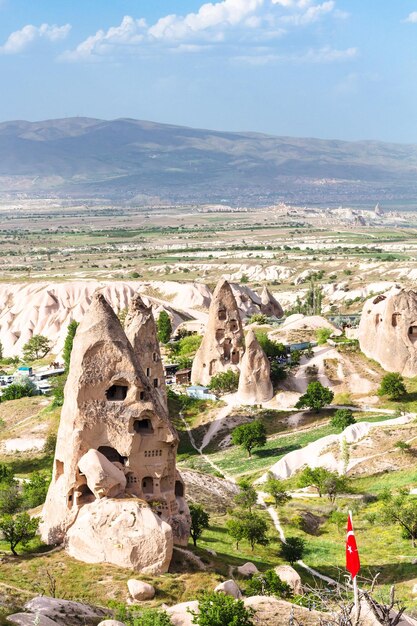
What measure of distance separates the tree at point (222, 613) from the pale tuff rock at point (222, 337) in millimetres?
47533

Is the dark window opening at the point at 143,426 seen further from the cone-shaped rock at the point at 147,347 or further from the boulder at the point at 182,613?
the cone-shaped rock at the point at 147,347

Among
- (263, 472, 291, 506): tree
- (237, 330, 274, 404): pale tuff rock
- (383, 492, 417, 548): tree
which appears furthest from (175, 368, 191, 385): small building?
(383, 492, 417, 548): tree

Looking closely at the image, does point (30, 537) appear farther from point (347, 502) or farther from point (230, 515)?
point (347, 502)

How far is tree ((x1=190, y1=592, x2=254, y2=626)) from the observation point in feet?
73.4

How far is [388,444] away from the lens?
51.9 meters

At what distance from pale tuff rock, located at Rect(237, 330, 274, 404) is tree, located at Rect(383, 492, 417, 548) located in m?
24.5

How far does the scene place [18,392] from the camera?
72.1m

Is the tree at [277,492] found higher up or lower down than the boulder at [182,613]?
lower down

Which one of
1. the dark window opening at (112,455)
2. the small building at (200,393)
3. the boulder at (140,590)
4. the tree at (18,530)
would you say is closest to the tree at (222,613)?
the boulder at (140,590)

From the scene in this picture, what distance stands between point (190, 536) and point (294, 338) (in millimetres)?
46946

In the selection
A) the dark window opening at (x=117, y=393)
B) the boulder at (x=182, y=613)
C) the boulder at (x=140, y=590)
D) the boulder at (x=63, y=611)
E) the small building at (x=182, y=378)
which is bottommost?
the small building at (x=182, y=378)

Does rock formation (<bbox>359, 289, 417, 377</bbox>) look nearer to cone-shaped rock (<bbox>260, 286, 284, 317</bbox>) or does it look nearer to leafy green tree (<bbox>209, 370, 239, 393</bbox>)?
leafy green tree (<bbox>209, 370, 239, 393</bbox>)

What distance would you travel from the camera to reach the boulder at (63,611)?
23.2m

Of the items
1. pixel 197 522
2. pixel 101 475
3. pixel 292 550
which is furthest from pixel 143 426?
pixel 292 550
